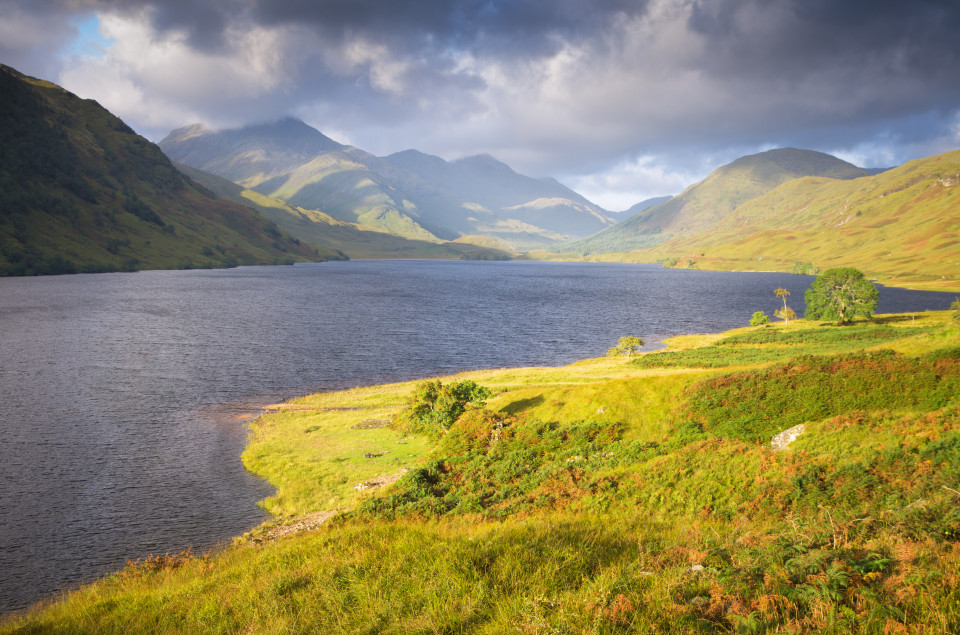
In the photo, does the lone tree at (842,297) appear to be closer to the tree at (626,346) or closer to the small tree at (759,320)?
the small tree at (759,320)

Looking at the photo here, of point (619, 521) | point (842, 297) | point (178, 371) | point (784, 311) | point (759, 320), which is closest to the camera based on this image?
point (619, 521)

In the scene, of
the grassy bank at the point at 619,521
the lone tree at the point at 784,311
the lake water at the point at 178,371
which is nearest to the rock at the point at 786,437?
the grassy bank at the point at 619,521

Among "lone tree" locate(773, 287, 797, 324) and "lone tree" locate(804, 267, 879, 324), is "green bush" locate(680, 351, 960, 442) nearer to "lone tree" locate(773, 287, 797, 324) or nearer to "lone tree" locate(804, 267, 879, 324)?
"lone tree" locate(773, 287, 797, 324)

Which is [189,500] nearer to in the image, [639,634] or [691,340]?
[639,634]

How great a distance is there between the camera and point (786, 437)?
88.1 feet

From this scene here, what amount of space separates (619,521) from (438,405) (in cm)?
3045

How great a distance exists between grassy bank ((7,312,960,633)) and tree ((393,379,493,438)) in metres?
1.89

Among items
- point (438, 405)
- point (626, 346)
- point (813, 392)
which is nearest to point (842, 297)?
point (626, 346)

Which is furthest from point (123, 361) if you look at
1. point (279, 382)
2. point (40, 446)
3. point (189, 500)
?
point (189, 500)

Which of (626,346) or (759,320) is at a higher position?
(759,320)

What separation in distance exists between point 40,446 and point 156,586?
43076 millimetres

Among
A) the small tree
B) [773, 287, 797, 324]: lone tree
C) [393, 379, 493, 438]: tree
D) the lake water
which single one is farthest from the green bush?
the small tree

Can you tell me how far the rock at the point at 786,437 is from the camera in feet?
85.2

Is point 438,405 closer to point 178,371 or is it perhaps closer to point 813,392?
point 813,392
